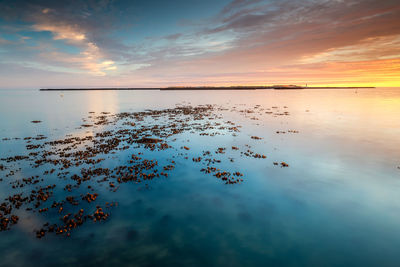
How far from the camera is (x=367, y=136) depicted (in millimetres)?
33625

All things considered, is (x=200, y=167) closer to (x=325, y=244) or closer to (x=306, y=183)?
(x=306, y=183)

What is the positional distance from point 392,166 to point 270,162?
534 inches

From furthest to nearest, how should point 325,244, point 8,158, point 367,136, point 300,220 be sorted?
1. point 367,136
2. point 8,158
3. point 300,220
4. point 325,244

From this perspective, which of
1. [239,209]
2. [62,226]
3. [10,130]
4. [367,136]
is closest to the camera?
[62,226]

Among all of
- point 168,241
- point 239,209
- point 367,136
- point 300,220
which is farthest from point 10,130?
point 367,136

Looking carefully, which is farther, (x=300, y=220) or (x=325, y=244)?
(x=300, y=220)

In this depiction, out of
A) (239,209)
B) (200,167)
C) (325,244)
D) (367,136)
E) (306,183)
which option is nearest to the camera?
(325,244)

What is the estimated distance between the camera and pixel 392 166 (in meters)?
20.5

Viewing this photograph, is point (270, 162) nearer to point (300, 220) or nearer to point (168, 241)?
point (300, 220)

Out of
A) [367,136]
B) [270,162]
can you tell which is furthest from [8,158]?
[367,136]

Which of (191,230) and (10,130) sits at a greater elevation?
(10,130)

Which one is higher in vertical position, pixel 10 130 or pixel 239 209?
pixel 10 130

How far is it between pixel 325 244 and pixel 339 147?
2242cm

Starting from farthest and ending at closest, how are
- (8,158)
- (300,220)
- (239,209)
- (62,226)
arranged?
1. (8,158)
2. (239,209)
3. (300,220)
4. (62,226)
